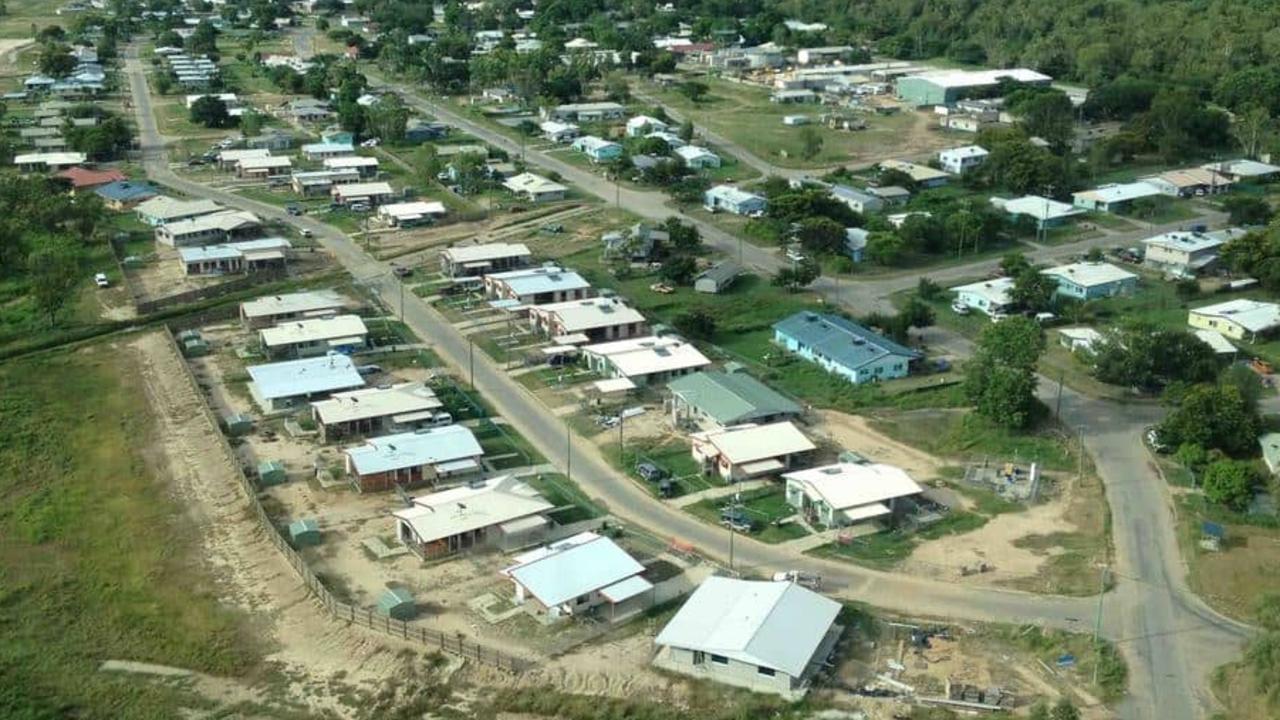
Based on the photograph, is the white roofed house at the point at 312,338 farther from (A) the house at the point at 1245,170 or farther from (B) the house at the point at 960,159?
(A) the house at the point at 1245,170

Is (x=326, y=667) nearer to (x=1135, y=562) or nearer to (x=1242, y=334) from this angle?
(x=1135, y=562)

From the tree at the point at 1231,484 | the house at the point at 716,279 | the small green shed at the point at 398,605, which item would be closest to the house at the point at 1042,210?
the house at the point at 716,279

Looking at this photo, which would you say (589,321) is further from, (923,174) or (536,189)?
(923,174)

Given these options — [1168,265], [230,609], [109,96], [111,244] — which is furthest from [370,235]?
[109,96]

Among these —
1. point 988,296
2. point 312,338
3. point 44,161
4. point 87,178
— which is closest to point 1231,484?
point 988,296

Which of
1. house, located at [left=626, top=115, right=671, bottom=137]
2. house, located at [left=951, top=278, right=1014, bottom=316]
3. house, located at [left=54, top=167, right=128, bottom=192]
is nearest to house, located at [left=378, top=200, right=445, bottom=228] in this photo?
house, located at [left=54, top=167, right=128, bottom=192]
